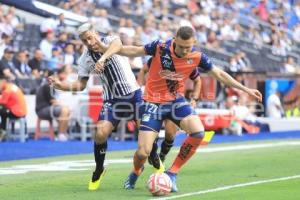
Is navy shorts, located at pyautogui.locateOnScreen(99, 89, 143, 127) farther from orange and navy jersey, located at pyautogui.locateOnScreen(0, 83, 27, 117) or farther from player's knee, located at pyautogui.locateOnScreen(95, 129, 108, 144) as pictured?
orange and navy jersey, located at pyautogui.locateOnScreen(0, 83, 27, 117)

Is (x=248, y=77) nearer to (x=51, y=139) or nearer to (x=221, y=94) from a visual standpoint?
(x=221, y=94)

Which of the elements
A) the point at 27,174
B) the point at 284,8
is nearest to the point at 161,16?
the point at 284,8

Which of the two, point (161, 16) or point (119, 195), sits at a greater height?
point (161, 16)

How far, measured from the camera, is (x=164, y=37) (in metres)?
26.7

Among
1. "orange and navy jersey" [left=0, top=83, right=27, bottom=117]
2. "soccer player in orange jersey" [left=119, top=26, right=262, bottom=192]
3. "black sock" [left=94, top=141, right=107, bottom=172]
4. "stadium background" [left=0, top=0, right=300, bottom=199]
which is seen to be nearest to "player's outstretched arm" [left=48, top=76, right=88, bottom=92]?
"black sock" [left=94, top=141, right=107, bottom=172]

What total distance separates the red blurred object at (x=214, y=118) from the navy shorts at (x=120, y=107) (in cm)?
1040

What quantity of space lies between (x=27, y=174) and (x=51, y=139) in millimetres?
7118

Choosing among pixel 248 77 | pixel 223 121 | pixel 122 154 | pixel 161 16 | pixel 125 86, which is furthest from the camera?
pixel 161 16

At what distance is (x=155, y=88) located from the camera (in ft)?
35.7

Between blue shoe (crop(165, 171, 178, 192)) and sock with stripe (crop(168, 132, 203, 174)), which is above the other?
sock with stripe (crop(168, 132, 203, 174))

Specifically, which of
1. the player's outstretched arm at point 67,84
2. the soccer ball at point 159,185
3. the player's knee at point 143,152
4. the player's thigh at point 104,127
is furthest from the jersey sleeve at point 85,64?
the soccer ball at point 159,185

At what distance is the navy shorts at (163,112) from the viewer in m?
10.8

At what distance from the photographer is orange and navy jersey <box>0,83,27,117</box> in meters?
19.6

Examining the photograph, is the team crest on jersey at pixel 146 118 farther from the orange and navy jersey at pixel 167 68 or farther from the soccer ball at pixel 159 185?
the soccer ball at pixel 159 185
